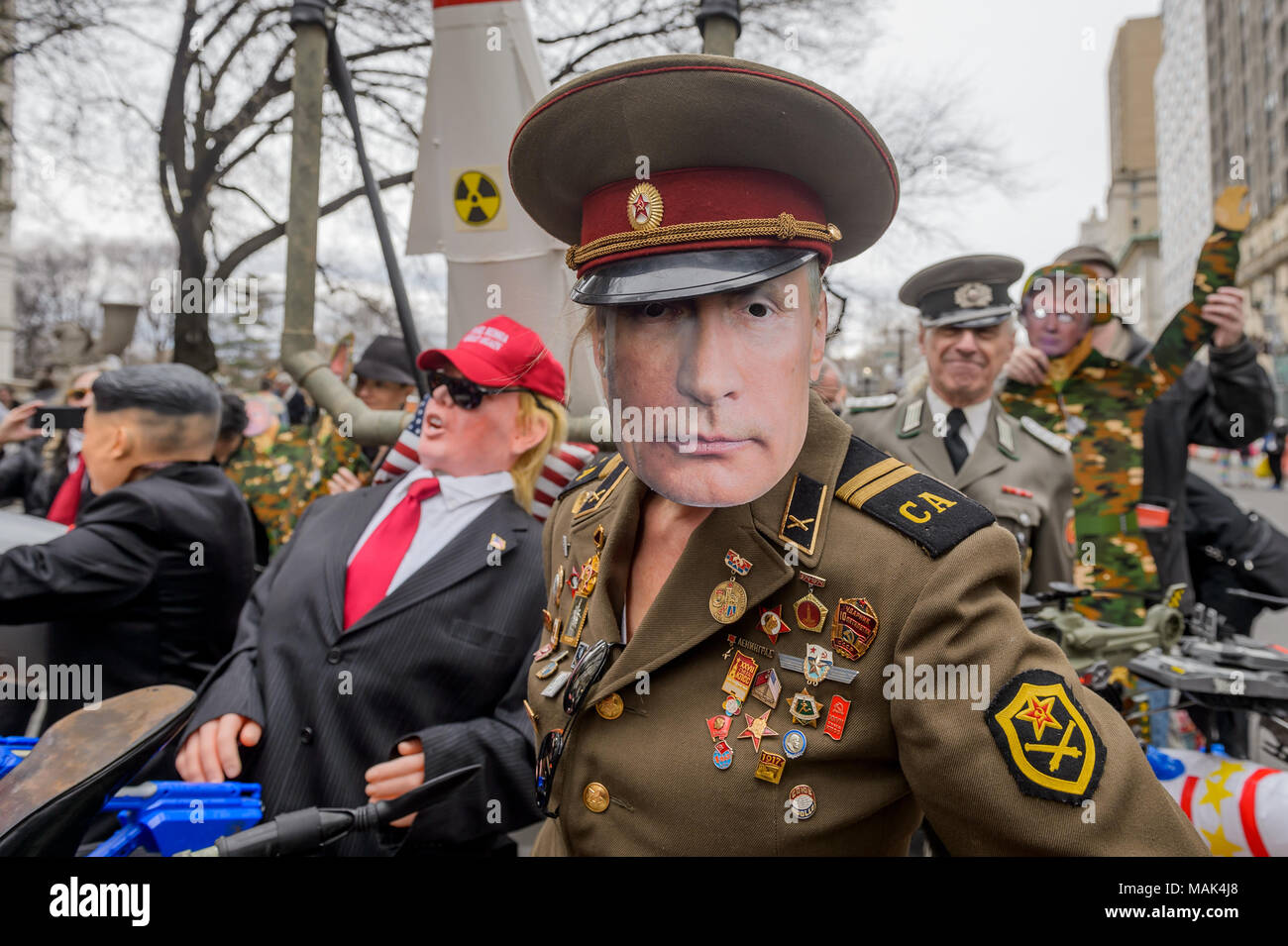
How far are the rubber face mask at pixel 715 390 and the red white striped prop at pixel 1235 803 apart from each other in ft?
4.09

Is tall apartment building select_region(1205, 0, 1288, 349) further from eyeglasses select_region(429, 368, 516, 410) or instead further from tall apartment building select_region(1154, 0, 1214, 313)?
eyeglasses select_region(429, 368, 516, 410)

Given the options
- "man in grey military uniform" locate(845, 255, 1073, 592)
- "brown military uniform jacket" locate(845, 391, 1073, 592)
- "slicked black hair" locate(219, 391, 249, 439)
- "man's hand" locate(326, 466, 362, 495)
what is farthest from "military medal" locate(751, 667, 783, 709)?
"slicked black hair" locate(219, 391, 249, 439)

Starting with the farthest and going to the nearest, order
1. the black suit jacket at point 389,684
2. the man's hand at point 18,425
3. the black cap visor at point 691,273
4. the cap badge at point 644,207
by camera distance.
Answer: the man's hand at point 18,425 < the black suit jacket at point 389,684 < the cap badge at point 644,207 < the black cap visor at point 691,273

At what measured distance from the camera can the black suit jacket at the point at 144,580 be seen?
2.68 m

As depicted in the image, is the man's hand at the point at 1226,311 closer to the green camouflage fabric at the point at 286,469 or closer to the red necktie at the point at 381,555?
the red necktie at the point at 381,555

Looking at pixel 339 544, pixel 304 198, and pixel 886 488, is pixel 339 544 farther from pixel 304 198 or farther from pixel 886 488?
pixel 886 488

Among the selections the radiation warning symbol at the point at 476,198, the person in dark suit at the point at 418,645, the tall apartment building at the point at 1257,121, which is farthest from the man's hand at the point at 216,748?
the tall apartment building at the point at 1257,121

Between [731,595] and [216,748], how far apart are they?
160cm

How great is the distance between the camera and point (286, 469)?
6.09 m

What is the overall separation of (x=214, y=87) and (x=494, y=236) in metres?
9.58

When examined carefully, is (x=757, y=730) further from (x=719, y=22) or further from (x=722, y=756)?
(x=719, y=22)

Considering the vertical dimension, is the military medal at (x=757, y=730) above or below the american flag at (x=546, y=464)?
below

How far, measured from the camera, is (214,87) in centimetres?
1062
